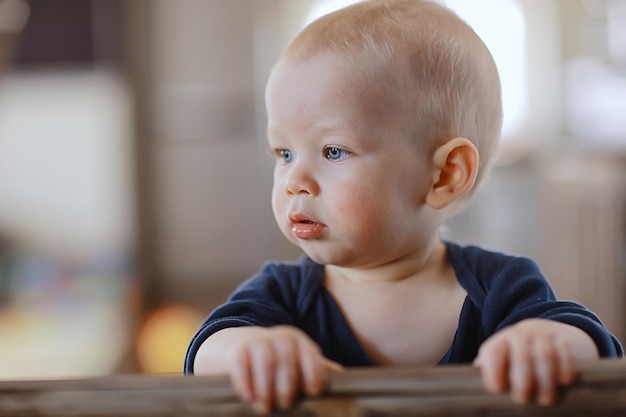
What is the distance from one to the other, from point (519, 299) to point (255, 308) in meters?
0.25

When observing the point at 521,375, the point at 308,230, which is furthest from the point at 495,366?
the point at 308,230

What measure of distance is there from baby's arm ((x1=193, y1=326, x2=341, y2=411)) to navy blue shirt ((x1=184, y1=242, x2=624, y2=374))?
0.20m

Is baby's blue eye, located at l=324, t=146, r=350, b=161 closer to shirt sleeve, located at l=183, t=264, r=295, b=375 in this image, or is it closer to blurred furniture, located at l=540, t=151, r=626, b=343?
shirt sleeve, located at l=183, t=264, r=295, b=375

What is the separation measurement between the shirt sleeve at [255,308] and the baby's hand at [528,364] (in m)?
0.28

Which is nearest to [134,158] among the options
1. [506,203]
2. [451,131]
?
[506,203]

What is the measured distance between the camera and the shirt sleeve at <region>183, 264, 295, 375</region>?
0.75 metres

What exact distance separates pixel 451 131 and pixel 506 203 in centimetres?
340

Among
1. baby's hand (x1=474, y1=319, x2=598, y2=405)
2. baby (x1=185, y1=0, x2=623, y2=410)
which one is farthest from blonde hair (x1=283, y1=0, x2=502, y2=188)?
baby's hand (x1=474, y1=319, x2=598, y2=405)

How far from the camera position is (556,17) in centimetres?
466

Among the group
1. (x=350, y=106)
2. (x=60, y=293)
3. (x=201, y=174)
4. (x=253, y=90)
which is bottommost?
(x=60, y=293)

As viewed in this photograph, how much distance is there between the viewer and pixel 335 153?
789 mm

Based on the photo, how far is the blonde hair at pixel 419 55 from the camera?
0.80 meters

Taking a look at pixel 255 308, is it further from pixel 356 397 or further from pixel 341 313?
pixel 356 397

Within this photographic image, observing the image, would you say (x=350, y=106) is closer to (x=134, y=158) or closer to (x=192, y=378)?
(x=192, y=378)
